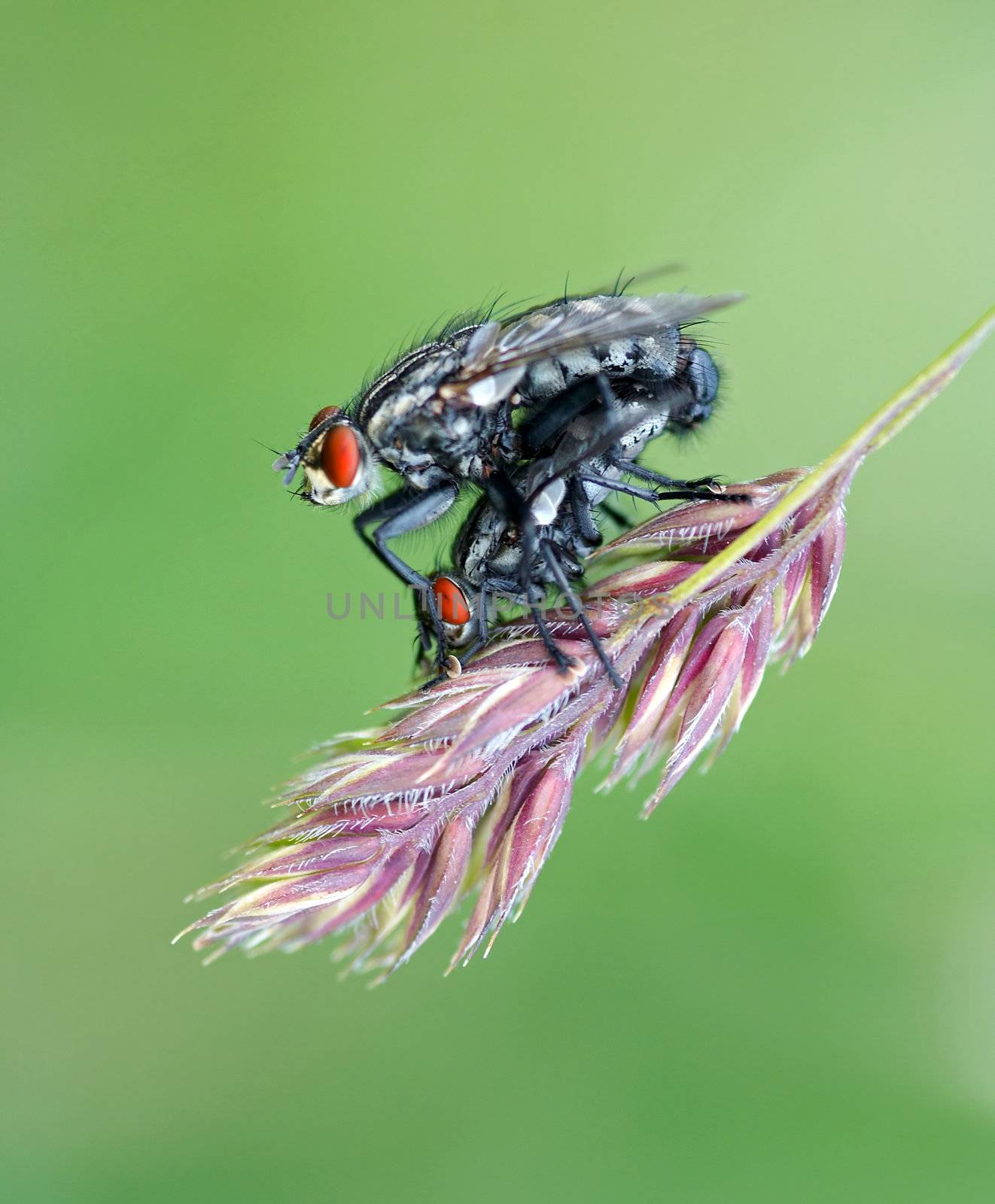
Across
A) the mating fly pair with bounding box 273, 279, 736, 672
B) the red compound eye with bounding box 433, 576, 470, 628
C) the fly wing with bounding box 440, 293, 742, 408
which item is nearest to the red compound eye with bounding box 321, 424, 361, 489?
the mating fly pair with bounding box 273, 279, 736, 672

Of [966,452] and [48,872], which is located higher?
[48,872]

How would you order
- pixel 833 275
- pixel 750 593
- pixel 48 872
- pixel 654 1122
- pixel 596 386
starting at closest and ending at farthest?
pixel 750 593 < pixel 596 386 < pixel 654 1122 < pixel 48 872 < pixel 833 275

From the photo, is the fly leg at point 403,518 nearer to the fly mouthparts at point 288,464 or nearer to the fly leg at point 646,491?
the fly mouthparts at point 288,464

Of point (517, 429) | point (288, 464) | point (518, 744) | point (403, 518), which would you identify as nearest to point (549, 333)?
point (517, 429)

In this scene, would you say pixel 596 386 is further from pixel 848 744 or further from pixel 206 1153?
pixel 206 1153

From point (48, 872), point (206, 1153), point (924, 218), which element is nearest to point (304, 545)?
point (48, 872)

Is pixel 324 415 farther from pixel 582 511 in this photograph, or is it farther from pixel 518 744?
pixel 518 744
